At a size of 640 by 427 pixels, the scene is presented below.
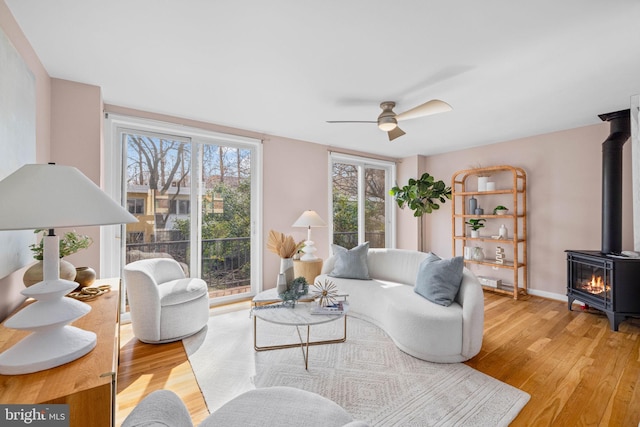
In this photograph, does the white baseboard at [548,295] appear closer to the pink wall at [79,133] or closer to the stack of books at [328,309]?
the stack of books at [328,309]

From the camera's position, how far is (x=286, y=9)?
1.63 meters

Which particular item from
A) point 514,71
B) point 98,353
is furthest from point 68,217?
point 514,71

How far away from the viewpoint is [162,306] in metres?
2.57

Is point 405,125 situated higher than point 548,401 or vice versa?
point 405,125

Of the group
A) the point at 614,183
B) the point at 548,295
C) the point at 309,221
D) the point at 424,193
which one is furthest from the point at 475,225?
the point at 309,221

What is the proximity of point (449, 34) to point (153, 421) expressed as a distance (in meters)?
2.48

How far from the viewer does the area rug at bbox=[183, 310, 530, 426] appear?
174cm

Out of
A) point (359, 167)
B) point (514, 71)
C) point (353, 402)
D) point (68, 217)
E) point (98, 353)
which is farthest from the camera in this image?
point (359, 167)

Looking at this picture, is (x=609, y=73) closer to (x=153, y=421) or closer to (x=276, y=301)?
(x=276, y=301)

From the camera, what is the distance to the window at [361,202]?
16.8 feet

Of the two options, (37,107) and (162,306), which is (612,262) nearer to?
(162,306)

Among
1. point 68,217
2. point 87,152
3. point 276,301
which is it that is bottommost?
point 276,301

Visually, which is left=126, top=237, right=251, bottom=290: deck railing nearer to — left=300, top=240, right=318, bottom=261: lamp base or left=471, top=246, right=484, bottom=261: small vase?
left=300, top=240, right=318, bottom=261: lamp base

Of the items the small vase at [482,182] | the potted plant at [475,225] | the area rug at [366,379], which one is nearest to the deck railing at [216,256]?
the area rug at [366,379]
